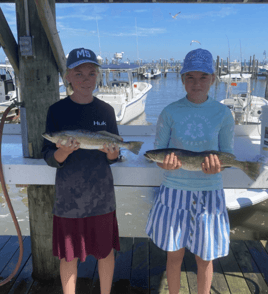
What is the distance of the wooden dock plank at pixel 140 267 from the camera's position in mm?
2783

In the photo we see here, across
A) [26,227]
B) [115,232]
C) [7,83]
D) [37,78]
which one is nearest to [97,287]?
[115,232]

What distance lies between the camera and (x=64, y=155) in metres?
1.92

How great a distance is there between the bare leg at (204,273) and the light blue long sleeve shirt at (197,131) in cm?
62

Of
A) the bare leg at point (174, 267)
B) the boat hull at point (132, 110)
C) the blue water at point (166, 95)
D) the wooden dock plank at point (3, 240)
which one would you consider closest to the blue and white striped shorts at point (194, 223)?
Answer: the bare leg at point (174, 267)

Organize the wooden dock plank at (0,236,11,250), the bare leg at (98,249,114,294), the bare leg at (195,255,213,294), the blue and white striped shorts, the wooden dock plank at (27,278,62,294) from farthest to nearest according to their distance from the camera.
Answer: the wooden dock plank at (0,236,11,250) → the wooden dock plank at (27,278,62,294) → the bare leg at (98,249,114,294) → the bare leg at (195,255,213,294) → the blue and white striped shorts

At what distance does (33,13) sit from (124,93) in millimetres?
17324

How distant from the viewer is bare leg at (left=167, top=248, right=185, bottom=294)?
221 cm

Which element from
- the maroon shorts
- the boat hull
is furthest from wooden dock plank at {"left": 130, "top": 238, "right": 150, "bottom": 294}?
the boat hull

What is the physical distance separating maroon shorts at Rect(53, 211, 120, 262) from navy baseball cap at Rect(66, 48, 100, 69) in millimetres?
1178

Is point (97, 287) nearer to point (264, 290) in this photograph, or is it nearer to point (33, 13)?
point (264, 290)

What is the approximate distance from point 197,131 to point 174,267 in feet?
3.72

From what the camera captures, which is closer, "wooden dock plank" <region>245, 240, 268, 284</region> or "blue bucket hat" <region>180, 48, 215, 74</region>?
"blue bucket hat" <region>180, 48, 215, 74</region>

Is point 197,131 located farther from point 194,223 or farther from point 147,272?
point 147,272

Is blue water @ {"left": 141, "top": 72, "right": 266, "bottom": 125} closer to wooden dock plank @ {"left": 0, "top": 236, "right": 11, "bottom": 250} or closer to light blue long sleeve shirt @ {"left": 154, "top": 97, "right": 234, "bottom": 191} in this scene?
wooden dock plank @ {"left": 0, "top": 236, "right": 11, "bottom": 250}
